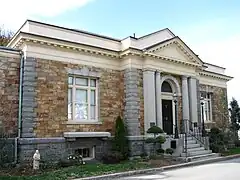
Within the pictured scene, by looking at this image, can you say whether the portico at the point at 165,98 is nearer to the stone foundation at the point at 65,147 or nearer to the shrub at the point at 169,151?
the stone foundation at the point at 65,147

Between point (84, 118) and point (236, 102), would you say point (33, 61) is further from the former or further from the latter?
point (236, 102)

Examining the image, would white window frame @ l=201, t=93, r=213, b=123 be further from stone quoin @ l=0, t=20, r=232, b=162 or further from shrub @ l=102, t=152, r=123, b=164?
shrub @ l=102, t=152, r=123, b=164

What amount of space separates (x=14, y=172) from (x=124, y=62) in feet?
26.2

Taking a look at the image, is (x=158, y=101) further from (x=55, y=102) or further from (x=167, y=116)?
(x=55, y=102)

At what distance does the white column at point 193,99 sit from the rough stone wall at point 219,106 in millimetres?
3166

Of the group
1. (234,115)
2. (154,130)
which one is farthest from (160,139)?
(234,115)

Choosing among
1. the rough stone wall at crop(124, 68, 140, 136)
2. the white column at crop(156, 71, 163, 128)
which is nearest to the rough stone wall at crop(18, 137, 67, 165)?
the rough stone wall at crop(124, 68, 140, 136)

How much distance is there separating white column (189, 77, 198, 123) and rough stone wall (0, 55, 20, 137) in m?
10.2

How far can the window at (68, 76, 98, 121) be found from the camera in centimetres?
1448

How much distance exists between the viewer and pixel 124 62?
53.0 feet

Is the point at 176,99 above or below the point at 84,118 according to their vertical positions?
above

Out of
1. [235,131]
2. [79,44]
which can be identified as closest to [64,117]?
[79,44]

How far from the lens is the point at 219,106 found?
→ 899 inches

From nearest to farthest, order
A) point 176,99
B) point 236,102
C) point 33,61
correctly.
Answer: point 33,61 < point 176,99 < point 236,102
